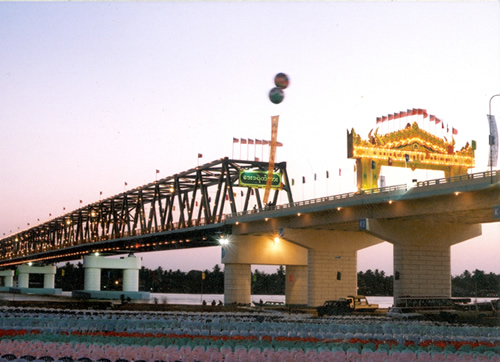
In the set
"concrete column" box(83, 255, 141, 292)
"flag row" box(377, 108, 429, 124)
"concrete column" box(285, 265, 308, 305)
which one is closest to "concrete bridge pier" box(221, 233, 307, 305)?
"concrete column" box(285, 265, 308, 305)

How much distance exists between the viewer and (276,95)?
61.1 m

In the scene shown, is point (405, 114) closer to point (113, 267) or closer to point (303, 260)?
point (303, 260)

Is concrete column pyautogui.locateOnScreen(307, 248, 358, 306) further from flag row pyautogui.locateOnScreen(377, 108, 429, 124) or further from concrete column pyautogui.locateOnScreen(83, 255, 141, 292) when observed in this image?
concrete column pyautogui.locateOnScreen(83, 255, 141, 292)

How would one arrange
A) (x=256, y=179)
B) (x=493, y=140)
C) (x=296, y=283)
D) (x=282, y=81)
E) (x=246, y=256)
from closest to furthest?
1. (x=493, y=140)
2. (x=282, y=81)
3. (x=246, y=256)
4. (x=296, y=283)
5. (x=256, y=179)

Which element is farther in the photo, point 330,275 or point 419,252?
point 330,275

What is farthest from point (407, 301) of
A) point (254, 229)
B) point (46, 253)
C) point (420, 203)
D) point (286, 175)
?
point (46, 253)

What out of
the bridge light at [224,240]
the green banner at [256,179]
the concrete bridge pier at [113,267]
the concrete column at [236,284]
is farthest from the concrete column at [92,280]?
the concrete column at [236,284]

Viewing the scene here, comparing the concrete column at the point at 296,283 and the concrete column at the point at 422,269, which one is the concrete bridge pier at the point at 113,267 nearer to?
the concrete column at the point at 296,283

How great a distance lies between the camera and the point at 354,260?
8069 cm

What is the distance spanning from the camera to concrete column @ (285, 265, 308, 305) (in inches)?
3625

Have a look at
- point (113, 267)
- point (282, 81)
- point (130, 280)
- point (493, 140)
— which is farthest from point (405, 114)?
point (130, 280)

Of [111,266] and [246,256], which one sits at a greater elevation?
[246,256]

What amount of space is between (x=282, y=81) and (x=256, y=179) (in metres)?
52.1

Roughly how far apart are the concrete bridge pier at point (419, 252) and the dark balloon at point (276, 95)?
1338 cm
